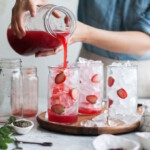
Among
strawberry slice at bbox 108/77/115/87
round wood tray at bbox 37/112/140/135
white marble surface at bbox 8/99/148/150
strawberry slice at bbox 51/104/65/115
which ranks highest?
strawberry slice at bbox 108/77/115/87

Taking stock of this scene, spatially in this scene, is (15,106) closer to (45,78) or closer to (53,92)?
(53,92)

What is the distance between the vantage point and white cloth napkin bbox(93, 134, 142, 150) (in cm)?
92

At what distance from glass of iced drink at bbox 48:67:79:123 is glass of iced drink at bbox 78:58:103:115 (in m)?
0.13

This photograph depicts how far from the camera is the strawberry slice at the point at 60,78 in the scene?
1.14m

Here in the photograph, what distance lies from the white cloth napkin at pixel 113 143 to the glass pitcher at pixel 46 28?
15.5 inches

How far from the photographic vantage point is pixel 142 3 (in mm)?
1686

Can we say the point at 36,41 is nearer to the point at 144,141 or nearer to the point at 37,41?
the point at 37,41

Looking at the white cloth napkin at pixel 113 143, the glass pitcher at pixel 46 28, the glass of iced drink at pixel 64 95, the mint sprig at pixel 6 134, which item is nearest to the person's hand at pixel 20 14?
the glass pitcher at pixel 46 28

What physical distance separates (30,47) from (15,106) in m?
0.21

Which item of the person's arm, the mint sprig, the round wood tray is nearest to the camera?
the mint sprig

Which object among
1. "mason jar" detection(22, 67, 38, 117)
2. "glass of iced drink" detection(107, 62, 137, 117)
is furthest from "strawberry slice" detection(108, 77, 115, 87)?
"mason jar" detection(22, 67, 38, 117)

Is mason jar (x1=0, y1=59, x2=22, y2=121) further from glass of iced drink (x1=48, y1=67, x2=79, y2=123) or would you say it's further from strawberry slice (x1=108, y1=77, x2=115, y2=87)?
strawberry slice (x1=108, y1=77, x2=115, y2=87)

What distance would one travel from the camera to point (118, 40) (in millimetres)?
1634

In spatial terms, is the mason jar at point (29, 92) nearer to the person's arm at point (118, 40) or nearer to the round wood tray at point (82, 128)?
the round wood tray at point (82, 128)
